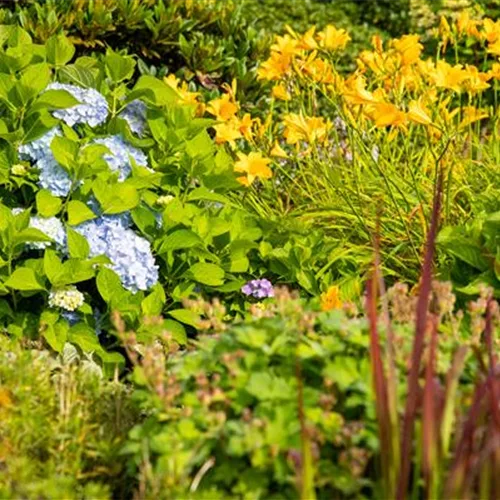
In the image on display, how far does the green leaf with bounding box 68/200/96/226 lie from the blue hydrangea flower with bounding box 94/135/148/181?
0.23 m

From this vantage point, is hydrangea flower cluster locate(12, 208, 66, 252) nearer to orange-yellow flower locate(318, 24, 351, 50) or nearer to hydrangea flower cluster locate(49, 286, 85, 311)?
hydrangea flower cluster locate(49, 286, 85, 311)

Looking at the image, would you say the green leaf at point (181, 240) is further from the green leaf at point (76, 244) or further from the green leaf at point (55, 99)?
the green leaf at point (55, 99)

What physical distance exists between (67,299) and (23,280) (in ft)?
0.53

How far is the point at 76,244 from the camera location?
12.8ft

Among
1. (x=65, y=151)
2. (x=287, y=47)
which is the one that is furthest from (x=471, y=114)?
(x=65, y=151)

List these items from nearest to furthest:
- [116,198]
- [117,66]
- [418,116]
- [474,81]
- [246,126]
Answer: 1. [418,116]
2. [116,198]
3. [474,81]
4. [117,66]
5. [246,126]

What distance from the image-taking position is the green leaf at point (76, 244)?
12.8 feet

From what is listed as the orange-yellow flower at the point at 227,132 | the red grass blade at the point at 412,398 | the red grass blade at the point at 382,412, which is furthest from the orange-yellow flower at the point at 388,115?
the red grass blade at the point at 382,412

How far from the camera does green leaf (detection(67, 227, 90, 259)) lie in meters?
3.89

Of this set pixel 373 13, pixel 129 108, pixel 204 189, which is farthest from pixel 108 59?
pixel 373 13

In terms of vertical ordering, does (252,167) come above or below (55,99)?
below

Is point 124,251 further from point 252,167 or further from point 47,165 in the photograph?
point 252,167

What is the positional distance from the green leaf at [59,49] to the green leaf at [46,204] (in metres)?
0.67

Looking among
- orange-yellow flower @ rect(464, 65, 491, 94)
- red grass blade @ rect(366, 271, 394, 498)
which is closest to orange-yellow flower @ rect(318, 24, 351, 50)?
orange-yellow flower @ rect(464, 65, 491, 94)
